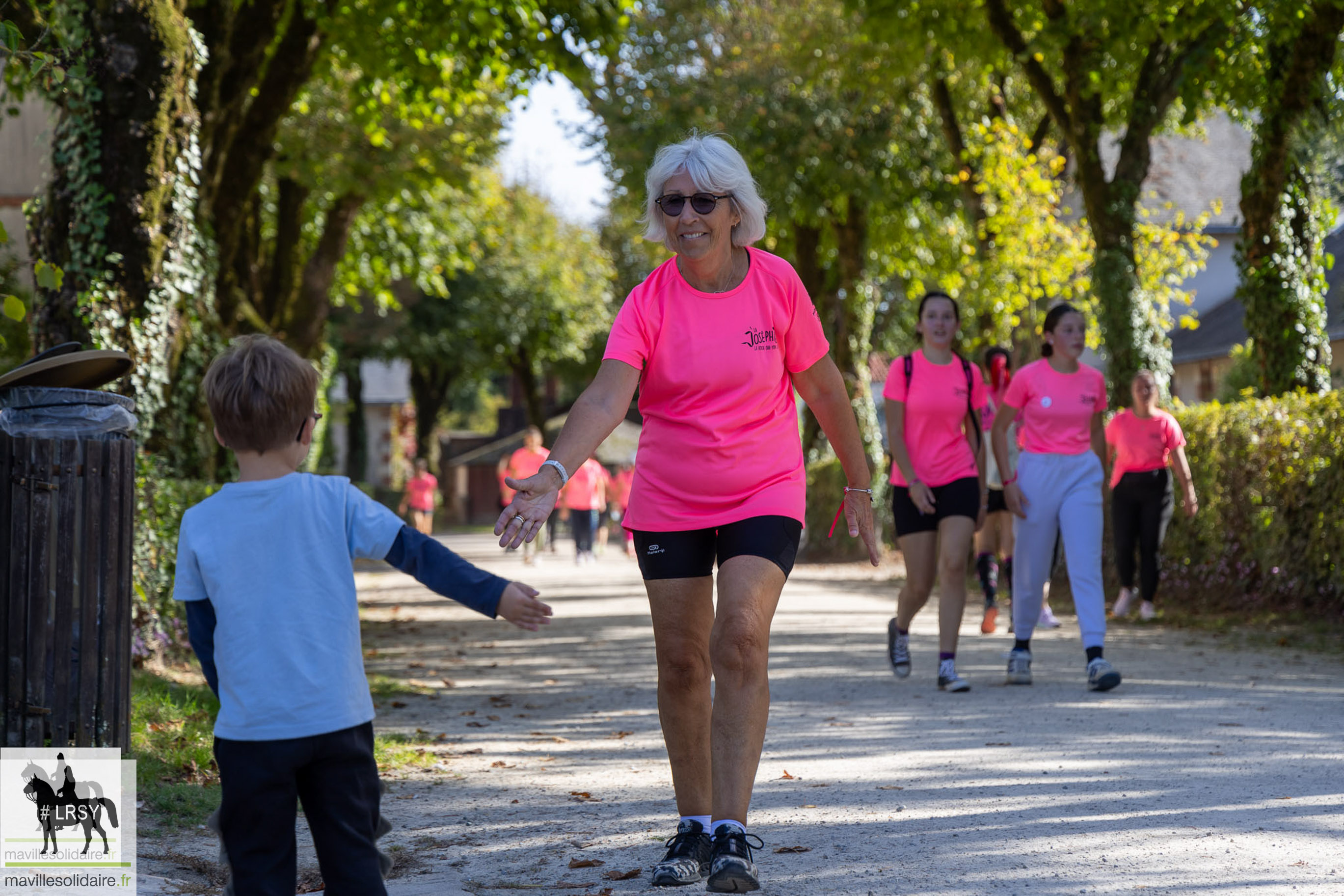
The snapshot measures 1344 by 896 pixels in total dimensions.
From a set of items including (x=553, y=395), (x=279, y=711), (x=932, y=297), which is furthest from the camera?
(x=553, y=395)

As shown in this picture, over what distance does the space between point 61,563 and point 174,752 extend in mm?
1687

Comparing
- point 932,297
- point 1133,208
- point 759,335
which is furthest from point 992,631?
point 759,335

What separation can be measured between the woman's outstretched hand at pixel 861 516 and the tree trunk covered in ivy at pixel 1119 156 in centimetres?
1106

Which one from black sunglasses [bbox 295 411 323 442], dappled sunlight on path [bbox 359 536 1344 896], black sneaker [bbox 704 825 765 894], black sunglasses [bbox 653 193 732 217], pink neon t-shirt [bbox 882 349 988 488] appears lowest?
dappled sunlight on path [bbox 359 536 1344 896]

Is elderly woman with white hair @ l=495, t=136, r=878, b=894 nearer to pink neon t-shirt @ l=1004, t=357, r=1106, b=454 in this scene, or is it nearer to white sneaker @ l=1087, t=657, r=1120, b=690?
white sneaker @ l=1087, t=657, r=1120, b=690

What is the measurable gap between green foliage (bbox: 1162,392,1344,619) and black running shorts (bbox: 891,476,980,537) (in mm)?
4094

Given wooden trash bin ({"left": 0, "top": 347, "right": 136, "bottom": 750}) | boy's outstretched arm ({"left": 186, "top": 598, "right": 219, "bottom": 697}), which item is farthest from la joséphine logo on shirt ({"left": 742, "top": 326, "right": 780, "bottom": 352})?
wooden trash bin ({"left": 0, "top": 347, "right": 136, "bottom": 750})

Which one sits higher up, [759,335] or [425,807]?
[759,335]

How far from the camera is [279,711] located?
295 centimetres

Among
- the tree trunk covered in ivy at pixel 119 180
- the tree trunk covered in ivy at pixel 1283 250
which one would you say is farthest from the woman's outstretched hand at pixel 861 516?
the tree trunk covered in ivy at pixel 1283 250

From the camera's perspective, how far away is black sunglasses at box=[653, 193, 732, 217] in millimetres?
4164

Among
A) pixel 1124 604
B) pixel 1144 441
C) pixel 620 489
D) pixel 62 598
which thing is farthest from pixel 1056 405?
pixel 620 489

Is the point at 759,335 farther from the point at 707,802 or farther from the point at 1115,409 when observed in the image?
the point at 1115,409

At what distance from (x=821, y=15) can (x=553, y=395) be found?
49.9m
